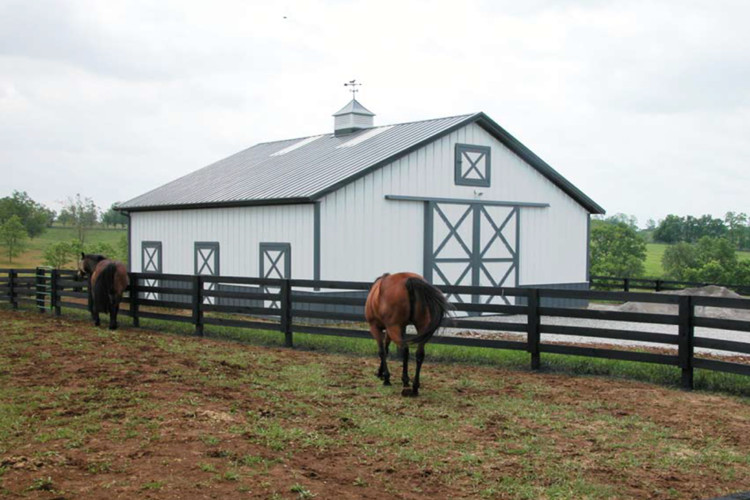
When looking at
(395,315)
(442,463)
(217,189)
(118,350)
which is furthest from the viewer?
(217,189)

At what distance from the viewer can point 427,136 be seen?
19.0 metres

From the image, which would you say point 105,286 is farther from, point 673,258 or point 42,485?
point 673,258

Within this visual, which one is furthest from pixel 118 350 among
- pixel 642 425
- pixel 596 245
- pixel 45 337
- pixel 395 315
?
pixel 596 245

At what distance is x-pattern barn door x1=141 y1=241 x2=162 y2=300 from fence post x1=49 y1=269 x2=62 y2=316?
4.76 m

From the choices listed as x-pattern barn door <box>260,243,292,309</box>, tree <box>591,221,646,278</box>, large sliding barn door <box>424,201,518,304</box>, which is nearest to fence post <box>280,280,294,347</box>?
x-pattern barn door <box>260,243,292,309</box>

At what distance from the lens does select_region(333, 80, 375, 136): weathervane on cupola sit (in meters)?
24.8

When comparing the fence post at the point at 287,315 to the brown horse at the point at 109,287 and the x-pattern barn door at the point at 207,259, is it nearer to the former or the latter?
the brown horse at the point at 109,287

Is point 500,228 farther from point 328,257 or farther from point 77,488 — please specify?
point 77,488

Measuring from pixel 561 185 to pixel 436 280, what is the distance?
553 centimetres

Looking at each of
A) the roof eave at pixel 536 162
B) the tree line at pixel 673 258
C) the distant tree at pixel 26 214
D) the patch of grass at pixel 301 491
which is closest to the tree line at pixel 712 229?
the tree line at pixel 673 258

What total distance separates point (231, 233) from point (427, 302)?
12199mm

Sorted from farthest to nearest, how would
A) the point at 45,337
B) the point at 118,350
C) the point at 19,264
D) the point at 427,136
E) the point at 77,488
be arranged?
1. the point at 19,264
2. the point at 427,136
3. the point at 45,337
4. the point at 118,350
5. the point at 77,488

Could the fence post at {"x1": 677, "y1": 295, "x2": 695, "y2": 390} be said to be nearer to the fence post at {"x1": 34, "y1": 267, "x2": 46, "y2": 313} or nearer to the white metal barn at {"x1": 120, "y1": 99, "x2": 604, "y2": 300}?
the white metal barn at {"x1": 120, "y1": 99, "x2": 604, "y2": 300}

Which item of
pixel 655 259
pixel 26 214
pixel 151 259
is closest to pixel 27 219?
pixel 26 214
